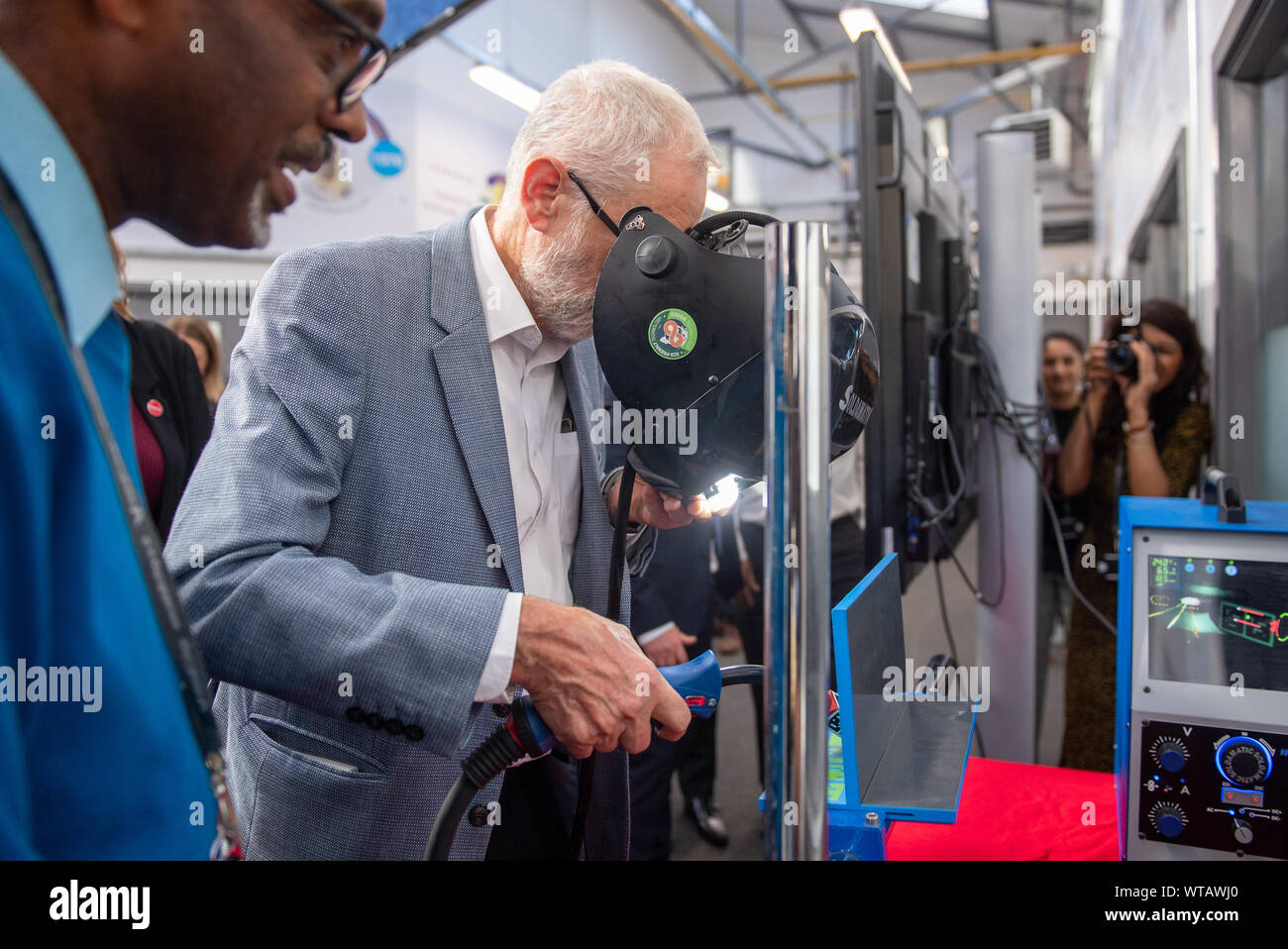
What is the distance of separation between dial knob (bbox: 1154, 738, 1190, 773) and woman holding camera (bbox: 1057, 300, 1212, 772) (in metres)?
1.28

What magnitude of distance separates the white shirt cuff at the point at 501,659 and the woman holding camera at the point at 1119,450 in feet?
6.38

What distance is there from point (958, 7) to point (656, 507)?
8.19 metres

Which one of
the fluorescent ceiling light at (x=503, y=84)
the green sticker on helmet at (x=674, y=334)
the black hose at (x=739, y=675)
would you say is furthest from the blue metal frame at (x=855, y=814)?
the fluorescent ceiling light at (x=503, y=84)

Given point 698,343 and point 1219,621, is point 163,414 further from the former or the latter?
point 1219,621

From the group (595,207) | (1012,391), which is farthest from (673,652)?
(595,207)

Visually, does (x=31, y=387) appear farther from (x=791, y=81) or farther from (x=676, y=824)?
(x=791, y=81)

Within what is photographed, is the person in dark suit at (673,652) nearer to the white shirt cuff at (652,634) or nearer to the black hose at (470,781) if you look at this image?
the white shirt cuff at (652,634)

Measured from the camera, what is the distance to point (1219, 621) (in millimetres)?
982

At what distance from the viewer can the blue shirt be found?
397 millimetres

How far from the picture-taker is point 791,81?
8078 millimetres

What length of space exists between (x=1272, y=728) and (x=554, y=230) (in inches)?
40.6

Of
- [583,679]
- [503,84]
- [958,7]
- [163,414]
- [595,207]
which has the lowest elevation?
[583,679]

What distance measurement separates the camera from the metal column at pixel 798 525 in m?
0.53

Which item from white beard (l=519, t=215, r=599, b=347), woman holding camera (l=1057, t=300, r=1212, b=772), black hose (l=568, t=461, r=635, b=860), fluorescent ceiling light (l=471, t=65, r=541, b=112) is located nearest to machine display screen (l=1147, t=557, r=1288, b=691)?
black hose (l=568, t=461, r=635, b=860)
